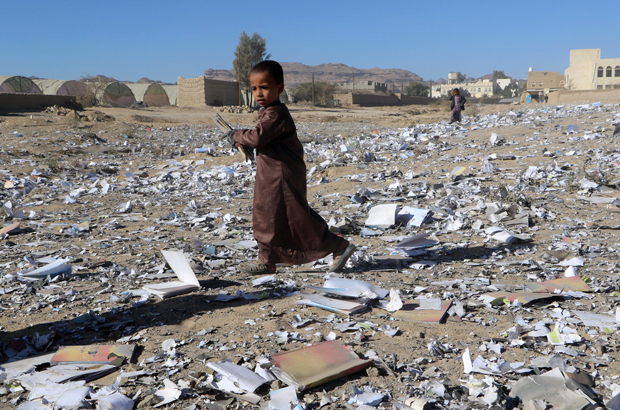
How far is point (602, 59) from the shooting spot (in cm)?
4856

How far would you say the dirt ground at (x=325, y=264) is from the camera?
2.04 meters

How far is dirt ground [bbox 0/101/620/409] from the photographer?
2036mm

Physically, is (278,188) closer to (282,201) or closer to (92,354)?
(282,201)

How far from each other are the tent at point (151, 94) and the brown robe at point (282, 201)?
28.1 m

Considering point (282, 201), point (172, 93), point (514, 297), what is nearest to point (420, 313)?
point (514, 297)

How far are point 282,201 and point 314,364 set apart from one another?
48.7 inches

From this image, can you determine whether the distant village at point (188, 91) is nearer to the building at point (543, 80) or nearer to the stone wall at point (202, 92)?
the stone wall at point (202, 92)

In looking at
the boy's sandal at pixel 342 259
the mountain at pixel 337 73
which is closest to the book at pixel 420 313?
the boy's sandal at pixel 342 259

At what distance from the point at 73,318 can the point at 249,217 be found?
2715mm

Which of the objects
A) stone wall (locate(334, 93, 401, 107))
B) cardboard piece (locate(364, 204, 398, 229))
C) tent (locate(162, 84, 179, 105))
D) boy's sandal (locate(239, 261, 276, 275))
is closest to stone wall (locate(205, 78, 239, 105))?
tent (locate(162, 84, 179, 105))

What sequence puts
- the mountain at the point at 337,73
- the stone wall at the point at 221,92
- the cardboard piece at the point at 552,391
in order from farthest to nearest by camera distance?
the mountain at the point at 337,73 < the stone wall at the point at 221,92 < the cardboard piece at the point at 552,391

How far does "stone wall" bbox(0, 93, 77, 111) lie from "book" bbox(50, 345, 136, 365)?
17407 millimetres

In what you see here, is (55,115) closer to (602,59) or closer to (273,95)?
(273,95)

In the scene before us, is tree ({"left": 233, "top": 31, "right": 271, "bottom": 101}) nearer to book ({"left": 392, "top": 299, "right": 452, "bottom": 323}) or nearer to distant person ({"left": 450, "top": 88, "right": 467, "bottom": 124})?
distant person ({"left": 450, "top": 88, "right": 467, "bottom": 124})
